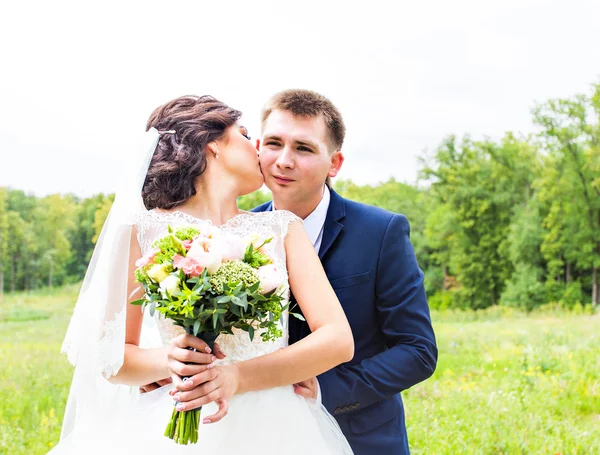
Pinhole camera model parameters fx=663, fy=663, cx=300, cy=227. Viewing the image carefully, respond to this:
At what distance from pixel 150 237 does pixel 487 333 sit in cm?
1170

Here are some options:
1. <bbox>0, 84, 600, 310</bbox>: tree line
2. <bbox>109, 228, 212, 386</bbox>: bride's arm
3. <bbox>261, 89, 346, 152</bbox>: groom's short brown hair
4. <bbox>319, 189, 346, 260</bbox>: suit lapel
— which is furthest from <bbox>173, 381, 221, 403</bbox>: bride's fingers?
<bbox>0, 84, 600, 310</bbox>: tree line

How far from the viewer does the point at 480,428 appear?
721cm

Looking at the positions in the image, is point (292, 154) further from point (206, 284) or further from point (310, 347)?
→ point (206, 284)

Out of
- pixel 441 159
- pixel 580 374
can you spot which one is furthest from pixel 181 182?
pixel 441 159

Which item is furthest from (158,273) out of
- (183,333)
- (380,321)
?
(380,321)

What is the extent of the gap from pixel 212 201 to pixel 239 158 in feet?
0.83

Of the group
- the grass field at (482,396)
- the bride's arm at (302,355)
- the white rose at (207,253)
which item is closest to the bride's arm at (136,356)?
the bride's arm at (302,355)

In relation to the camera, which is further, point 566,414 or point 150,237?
point 566,414

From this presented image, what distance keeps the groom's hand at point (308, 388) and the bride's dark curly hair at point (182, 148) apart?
3.39ft

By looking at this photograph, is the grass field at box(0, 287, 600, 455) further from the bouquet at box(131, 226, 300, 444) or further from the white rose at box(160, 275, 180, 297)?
the white rose at box(160, 275, 180, 297)

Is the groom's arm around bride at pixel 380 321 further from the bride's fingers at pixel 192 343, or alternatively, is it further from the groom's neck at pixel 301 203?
the bride's fingers at pixel 192 343

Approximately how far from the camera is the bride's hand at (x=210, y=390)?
2.55m

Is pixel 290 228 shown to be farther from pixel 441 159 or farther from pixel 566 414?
pixel 441 159

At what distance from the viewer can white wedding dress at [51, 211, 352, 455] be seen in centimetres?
293
